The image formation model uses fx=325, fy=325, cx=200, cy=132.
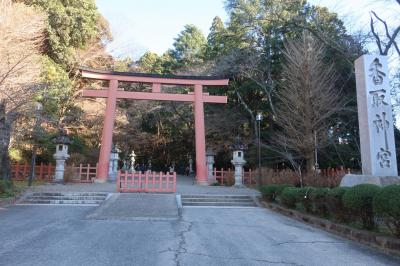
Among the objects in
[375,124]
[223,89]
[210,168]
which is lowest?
[210,168]

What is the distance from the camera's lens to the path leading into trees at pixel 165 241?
495cm

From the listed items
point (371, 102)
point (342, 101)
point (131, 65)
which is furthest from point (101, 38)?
point (371, 102)

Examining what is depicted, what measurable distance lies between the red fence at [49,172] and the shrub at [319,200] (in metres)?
15.1

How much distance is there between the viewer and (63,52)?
2564 cm

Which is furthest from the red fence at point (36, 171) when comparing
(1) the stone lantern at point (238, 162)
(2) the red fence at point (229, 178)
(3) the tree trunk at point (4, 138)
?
(1) the stone lantern at point (238, 162)

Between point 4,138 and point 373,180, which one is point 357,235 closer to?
point 373,180

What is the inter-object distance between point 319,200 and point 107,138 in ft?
45.4

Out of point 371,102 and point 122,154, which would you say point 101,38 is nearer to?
point 122,154

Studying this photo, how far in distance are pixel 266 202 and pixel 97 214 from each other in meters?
6.57

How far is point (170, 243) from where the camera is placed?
605 cm

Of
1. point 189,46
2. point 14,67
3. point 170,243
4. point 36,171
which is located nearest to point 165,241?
point 170,243

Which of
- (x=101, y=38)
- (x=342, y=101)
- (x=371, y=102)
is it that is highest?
(x=101, y=38)

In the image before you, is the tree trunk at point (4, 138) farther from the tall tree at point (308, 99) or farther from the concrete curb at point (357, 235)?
the tall tree at point (308, 99)

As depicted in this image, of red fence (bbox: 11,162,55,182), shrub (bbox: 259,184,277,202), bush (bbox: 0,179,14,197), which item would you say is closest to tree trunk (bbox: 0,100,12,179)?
bush (bbox: 0,179,14,197)
